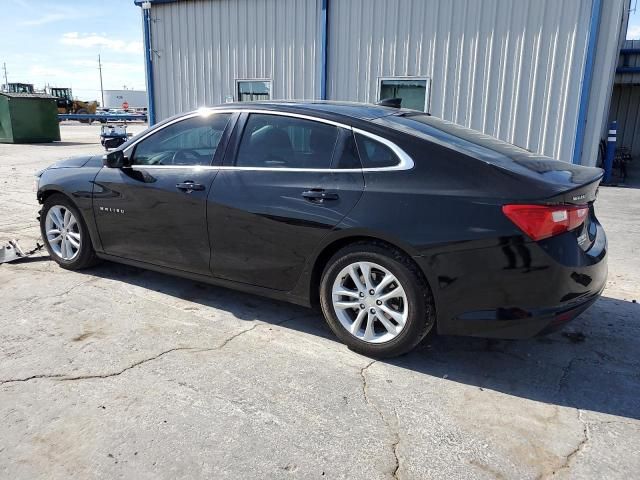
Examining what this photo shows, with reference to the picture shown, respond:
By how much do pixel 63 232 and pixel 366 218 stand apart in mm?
3262

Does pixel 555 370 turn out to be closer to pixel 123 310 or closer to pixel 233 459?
pixel 233 459

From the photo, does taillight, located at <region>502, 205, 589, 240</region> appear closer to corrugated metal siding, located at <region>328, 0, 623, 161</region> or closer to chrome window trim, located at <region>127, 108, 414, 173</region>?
chrome window trim, located at <region>127, 108, 414, 173</region>

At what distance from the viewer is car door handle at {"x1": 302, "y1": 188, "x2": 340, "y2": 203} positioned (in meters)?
3.25

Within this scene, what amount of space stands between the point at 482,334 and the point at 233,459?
154cm

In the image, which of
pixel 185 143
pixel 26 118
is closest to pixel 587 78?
pixel 185 143

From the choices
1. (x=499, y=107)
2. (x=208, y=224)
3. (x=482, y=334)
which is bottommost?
(x=482, y=334)

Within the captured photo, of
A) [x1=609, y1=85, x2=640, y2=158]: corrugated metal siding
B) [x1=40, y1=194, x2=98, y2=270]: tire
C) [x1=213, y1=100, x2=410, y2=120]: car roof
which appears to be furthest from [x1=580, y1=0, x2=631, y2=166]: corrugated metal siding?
[x1=40, y1=194, x2=98, y2=270]: tire

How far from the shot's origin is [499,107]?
32.4ft

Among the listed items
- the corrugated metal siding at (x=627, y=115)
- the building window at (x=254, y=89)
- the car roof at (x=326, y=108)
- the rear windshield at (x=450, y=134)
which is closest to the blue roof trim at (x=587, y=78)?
the building window at (x=254, y=89)

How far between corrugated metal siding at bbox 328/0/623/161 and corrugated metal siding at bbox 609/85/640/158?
8.81 meters

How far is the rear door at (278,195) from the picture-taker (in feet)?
10.8

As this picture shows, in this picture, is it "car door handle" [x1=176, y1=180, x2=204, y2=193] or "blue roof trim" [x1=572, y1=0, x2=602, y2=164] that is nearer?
"car door handle" [x1=176, y1=180, x2=204, y2=193]

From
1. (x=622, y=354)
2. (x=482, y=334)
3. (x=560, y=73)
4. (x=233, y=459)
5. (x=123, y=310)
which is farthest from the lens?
(x=560, y=73)

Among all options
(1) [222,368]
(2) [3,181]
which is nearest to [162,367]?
(1) [222,368]
